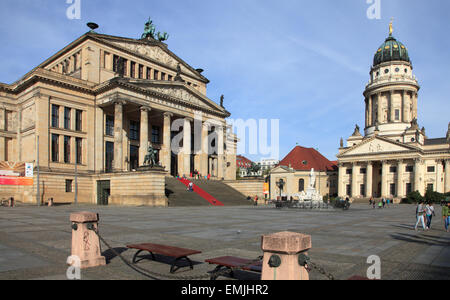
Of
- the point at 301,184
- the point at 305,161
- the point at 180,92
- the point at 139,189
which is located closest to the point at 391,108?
the point at 305,161

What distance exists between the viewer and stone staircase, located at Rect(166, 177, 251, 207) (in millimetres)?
40938

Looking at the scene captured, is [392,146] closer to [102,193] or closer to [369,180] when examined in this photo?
[369,180]

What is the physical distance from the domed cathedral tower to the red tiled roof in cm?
1543

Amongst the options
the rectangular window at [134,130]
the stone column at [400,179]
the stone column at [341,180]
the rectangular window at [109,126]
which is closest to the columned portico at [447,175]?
the stone column at [400,179]

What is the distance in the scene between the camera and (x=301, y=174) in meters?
98.2

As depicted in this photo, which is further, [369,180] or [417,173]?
[369,180]

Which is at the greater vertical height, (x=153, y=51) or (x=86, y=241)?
(x=153, y=51)

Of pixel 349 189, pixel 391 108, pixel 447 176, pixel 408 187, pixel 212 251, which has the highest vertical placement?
pixel 391 108

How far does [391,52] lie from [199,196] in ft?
272

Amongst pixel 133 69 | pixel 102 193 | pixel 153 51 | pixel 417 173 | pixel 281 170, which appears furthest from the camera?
pixel 281 170

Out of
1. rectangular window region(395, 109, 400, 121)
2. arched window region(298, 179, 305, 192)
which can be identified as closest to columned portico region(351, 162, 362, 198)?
arched window region(298, 179, 305, 192)

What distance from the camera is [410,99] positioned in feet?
318

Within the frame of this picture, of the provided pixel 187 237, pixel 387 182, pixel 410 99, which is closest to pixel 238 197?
pixel 187 237

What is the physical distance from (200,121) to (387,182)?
176 feet
